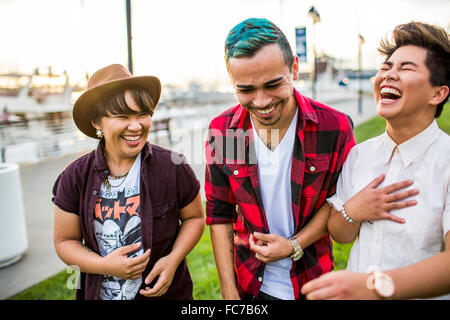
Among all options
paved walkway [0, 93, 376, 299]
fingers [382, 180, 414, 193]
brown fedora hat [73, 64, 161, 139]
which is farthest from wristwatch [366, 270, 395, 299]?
paved walkway [0, 93, 376, 299]

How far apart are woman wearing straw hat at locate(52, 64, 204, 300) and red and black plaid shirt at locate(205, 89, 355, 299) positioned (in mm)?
231

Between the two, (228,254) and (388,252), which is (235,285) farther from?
(388,252)

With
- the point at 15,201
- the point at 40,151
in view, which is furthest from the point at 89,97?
the point at 40,151

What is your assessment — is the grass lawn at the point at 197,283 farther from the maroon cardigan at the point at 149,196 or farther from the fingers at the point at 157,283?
the fingers at the point at 157,283


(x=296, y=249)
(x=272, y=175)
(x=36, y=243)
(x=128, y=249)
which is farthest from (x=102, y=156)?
(x=36, y=243)

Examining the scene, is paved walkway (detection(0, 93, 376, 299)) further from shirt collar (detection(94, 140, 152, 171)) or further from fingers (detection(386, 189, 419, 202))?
fingers (detection(386, 189, 419, 202))

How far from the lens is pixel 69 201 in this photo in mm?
1705

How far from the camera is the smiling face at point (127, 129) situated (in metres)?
1.69

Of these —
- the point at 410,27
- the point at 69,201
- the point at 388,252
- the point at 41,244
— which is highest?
the point at 410,27

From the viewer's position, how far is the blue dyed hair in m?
1.46

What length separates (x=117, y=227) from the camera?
67.7 inches

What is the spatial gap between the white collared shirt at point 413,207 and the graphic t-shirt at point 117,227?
1.13 meters

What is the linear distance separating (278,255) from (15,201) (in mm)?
3507
